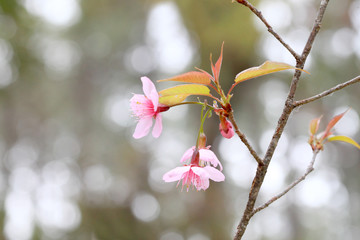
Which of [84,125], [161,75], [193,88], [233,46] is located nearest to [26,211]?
[84,125]

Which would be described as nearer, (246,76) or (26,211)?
(246,76)

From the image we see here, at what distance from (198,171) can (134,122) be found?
15.1ft

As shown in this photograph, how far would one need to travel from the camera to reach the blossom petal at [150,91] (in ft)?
2.08

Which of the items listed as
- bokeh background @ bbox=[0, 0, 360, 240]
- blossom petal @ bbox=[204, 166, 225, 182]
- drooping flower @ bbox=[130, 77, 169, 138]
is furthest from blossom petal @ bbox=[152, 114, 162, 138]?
bokeh background @ bbox=[0, 0, 360, 240]

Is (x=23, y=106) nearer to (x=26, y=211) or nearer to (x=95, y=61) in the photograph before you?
(x=95, y=61)

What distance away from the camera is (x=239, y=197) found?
8203 mm

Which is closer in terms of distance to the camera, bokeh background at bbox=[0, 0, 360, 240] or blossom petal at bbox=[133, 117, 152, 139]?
A: blossom petal at bbox=[133, 117, 152, 139]

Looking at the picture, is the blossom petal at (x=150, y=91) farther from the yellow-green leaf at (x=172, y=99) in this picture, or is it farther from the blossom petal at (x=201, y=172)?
the blossom petal at (x=201, y=172)

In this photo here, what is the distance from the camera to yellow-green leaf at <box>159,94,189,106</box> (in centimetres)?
64

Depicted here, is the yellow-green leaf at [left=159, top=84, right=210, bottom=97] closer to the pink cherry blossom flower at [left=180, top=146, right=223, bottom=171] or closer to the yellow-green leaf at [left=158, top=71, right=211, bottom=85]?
the yellow-green leaf at [left=158, top=71, right=211, bottom=85]

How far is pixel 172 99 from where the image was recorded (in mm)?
646

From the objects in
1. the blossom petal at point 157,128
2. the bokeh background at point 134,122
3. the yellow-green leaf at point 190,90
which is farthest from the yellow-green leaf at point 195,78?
the bokeh background at point 134,122

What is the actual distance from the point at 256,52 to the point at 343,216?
4933 mm

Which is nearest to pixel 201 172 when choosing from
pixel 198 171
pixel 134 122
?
pixel 198 171
